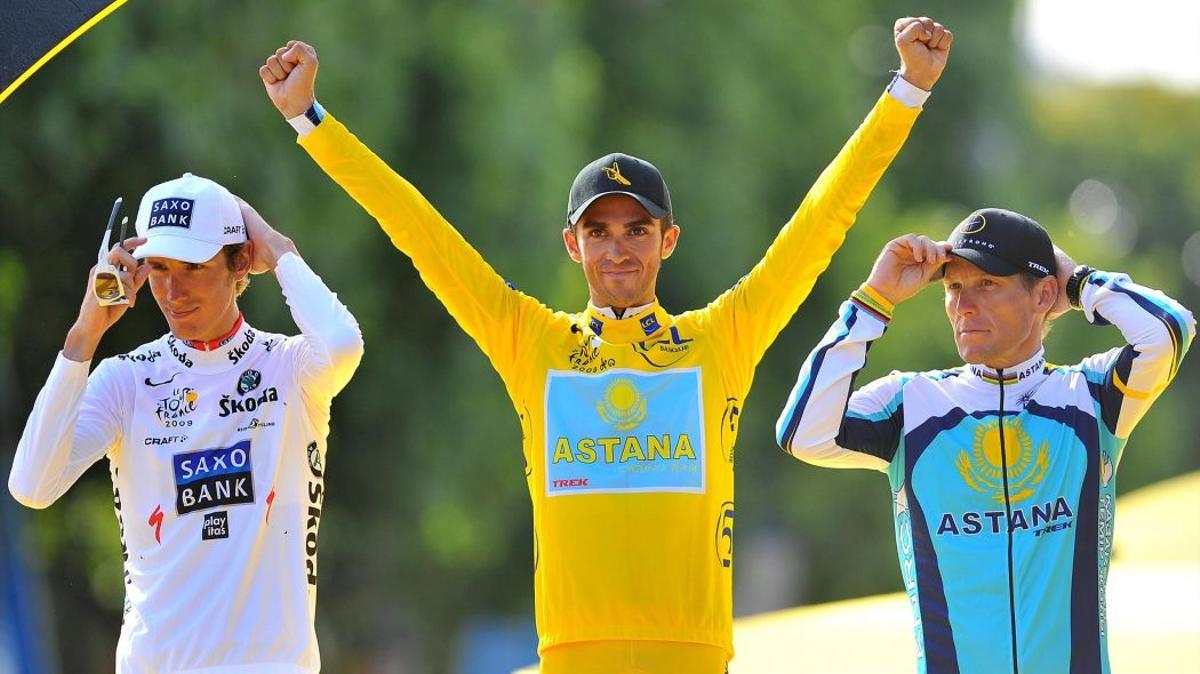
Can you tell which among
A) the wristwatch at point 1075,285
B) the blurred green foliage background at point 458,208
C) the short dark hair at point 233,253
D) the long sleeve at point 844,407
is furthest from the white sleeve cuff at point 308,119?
the blurred green foliage background at point 458,208

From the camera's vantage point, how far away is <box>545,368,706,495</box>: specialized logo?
5023 mm

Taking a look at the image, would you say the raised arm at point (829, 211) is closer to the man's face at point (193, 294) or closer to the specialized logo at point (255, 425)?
the specialized logo at point (255, 425)

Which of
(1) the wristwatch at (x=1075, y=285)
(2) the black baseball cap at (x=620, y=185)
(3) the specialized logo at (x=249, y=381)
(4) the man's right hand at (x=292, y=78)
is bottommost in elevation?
(3) the specialized logo at (x=249, y=381)

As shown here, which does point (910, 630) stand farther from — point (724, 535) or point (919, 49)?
point (919, 49)

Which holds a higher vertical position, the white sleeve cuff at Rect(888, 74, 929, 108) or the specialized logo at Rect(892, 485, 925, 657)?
the white sleeve cuff at Rect(888, 74, 929, 108)

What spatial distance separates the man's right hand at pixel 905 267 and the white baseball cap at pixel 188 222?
5.80 ft

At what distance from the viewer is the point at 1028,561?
482cm

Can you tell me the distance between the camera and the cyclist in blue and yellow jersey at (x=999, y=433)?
15.7 ft

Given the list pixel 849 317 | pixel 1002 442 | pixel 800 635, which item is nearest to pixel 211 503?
pixel 849 317

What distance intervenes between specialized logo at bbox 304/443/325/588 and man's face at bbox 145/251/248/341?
43cm

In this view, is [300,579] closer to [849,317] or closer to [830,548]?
[849,317]

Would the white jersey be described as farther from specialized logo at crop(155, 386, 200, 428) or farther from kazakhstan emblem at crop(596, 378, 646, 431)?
kazakhstan emblem at crop(596, 378, 646, 431)

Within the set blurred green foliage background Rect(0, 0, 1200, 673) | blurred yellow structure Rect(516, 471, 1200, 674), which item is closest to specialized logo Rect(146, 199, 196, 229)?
blurred yellow structure Rect(516, 471, 1200, 674)

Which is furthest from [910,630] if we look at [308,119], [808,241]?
[308,119]
